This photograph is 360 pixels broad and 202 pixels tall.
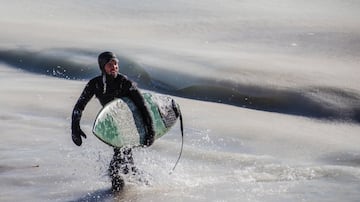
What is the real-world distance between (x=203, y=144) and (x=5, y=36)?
5.77 m

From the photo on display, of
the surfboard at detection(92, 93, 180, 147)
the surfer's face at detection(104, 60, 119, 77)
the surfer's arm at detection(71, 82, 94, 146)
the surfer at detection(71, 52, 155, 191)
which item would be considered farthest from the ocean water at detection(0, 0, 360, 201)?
the surfer's face at detection(104, 60, 119, 77)

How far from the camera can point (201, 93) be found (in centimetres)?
1007

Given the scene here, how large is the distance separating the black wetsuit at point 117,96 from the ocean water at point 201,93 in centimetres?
20

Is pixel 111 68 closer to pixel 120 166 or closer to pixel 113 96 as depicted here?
pixel 113 96

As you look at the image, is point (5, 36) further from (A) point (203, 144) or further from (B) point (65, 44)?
(A) point (203, 144)

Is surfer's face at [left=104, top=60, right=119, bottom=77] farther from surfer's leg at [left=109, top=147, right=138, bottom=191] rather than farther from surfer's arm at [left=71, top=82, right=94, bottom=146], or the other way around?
surfer's leg at [left=109, top=147, right=138, bottom=191]

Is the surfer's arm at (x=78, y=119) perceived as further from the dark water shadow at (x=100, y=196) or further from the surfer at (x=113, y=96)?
the dark water shadow at (x=100, y=196)

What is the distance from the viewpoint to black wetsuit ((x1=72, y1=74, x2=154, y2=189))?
20.7 ft

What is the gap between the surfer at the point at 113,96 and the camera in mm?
6219

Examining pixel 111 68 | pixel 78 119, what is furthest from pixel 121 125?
pixel 111 68

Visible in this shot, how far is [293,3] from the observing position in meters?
15.5

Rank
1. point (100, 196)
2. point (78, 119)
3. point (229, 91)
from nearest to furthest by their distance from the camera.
Result: point (78, 119), point (100, 196), point (229, 91)

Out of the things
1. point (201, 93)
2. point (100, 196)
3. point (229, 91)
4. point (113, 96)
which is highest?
point (113, 96)

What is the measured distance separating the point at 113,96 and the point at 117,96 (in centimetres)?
3
